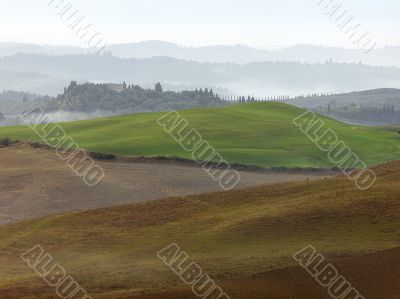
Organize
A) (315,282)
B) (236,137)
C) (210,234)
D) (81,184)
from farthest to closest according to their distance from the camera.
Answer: (236,137), (81,184), (210,234), (315,282)

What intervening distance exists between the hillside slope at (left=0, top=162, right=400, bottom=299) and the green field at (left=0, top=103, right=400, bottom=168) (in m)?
32.6

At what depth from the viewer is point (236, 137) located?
98875 mm

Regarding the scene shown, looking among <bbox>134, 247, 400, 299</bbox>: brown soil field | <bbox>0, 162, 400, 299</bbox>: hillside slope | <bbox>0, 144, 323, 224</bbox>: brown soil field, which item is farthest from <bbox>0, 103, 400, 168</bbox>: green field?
<bbox>134, 247, 400, 299</bbox>: brown soil field

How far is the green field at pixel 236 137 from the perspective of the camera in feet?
279

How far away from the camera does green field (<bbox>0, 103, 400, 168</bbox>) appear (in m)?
85.1

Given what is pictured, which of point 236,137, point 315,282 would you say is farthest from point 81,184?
point 315,282

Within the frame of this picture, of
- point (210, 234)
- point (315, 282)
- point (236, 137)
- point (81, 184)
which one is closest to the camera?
point (315, 282)

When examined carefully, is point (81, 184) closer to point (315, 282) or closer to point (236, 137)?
point (236, 137)

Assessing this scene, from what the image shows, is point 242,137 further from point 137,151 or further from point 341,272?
point 341,272

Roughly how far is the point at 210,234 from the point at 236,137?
2310 inches

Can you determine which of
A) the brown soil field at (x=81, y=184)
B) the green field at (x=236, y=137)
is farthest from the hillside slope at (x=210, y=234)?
the green field at (x=236, y=137)

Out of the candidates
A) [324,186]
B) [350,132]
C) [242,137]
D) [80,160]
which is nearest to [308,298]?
[324,186]

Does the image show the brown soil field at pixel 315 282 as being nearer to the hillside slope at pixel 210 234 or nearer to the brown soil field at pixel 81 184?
the hillside slope at pixel 210 234

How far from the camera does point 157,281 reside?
31.9 m
